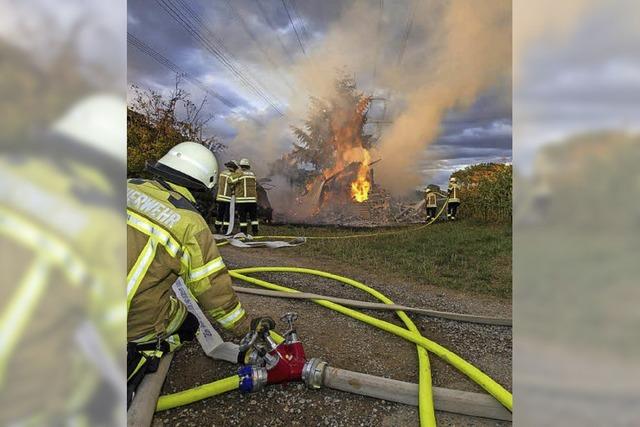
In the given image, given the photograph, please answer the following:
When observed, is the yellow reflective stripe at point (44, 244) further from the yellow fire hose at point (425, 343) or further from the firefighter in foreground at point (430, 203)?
the firefighter in foreground at point (430, 203)

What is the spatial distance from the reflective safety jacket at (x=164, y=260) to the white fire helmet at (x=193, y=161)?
330 mm

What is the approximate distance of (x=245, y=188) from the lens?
973cm

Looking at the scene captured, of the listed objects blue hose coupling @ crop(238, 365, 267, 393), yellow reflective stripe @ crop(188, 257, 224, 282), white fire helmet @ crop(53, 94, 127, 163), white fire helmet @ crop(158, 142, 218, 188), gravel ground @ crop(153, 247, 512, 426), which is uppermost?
white fire helmet @ crop(158, 142, 218, 188)

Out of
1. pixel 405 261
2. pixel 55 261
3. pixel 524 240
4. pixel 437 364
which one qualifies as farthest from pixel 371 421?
pixel 405 261

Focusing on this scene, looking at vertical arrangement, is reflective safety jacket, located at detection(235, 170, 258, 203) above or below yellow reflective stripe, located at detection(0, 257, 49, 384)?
above

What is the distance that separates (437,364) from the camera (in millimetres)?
2984

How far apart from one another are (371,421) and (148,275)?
5.10 ft

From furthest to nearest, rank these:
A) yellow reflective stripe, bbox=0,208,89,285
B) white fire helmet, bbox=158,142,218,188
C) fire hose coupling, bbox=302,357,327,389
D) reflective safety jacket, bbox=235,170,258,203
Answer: reflective safety jacket, bbox=235,170,258,203, white fire helmet, bbox=158,142,218,188, fire hose coupling, bbox=302,357,327,389, yellow reflective stripe, bbox=0,208,89,285

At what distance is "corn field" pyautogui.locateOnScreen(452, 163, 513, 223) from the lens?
13641 millimetres

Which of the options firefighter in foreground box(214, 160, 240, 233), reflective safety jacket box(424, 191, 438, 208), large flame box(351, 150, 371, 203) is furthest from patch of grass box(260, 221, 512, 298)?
large flame box(351, 150, 371, 203)

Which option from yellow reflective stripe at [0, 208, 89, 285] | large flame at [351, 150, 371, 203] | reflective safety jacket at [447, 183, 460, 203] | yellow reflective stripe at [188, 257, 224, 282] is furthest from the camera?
large flame at [351, 150, 371, 203]

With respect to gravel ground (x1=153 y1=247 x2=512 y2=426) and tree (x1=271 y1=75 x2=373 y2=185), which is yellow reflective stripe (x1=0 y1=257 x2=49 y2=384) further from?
tree (x1=271 y1=75 x2=373 y2=185)

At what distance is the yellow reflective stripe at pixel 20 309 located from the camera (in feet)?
1.87

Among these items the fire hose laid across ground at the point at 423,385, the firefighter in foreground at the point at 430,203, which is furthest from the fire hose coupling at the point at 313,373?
the firefighter in foreground at the point at 430,203
